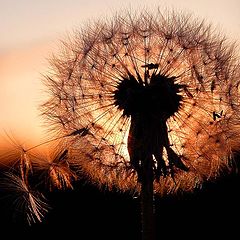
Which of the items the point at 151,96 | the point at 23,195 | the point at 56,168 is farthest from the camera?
the point at 56,168

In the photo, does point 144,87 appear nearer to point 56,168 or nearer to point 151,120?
point 151,120

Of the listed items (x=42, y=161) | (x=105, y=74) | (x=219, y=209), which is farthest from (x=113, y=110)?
(x=219, y=209)

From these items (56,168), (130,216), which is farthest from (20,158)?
(130,216)

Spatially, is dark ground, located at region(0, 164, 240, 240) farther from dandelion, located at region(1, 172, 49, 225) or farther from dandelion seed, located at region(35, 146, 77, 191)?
dandelion, located at region(1, 172, 49, 225)

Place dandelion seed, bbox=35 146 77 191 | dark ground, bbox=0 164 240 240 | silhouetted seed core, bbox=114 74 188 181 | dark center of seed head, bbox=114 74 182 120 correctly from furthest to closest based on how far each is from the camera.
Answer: dark ground, bbox=0 164 240 240
dandelion seed, bbox=35 146 77 191
dark center of seed head, bbox=114 74 182 120
silhouetted seed core, bbox=114 74 188 181

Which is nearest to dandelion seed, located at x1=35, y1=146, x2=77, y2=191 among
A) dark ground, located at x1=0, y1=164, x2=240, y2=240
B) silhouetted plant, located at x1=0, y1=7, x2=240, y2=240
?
silhouetted plant, located at x1=0, y1=7, x2=240, y2=240
